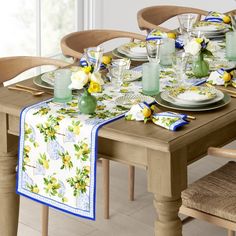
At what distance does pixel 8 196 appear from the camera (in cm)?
268

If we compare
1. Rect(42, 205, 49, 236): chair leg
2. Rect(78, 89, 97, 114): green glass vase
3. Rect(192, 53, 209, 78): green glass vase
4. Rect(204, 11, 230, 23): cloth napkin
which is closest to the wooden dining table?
Rect(78, 89, 97, 114): green glass vase

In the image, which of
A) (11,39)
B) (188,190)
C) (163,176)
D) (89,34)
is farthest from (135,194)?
(11,39)

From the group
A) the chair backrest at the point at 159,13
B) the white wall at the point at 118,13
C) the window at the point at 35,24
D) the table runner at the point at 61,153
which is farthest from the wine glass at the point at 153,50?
the white wall at the point at 118,13

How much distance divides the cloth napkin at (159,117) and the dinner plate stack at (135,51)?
738 millimetres

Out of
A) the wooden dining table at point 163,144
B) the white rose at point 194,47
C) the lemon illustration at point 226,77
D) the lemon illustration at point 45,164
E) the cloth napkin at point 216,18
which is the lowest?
the lemon illustration at point 45,164

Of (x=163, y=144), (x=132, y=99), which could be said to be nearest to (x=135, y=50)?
(x=132, y=99)

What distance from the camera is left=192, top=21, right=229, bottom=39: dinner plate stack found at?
352 cm

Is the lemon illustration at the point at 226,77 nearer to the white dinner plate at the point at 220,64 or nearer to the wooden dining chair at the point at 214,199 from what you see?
the white dinner plate at the point at 220,64

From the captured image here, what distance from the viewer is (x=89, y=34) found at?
3684 millimetres

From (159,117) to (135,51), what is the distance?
829 millimetres

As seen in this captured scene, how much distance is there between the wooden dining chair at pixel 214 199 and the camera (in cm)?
247

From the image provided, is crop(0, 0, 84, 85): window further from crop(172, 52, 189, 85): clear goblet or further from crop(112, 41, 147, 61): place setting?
crop(172, 52, 189, 85): clear goblet

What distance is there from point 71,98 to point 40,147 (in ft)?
0.70

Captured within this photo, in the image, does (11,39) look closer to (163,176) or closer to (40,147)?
(40,147)
